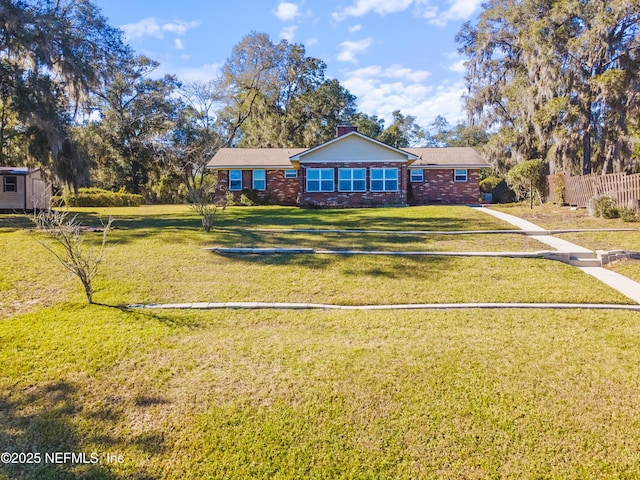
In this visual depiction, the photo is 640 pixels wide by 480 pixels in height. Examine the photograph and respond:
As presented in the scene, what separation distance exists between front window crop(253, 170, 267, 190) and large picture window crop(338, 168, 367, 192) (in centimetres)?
502

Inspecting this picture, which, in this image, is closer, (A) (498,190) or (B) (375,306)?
(B) (375,306)

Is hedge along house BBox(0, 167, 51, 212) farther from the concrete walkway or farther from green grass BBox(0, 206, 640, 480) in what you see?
the concrete walkway

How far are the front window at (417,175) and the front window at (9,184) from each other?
66.7 feet

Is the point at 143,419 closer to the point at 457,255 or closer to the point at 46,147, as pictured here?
the point at 457,255

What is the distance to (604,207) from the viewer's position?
1315 cm

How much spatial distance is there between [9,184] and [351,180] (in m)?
16.6

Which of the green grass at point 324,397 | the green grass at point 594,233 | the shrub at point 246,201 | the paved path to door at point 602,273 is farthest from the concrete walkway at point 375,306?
the shrub at point 246,201

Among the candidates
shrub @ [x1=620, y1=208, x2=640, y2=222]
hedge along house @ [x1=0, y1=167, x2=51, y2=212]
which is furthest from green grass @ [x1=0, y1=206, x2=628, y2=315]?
hedge along house @ [x1=0, y1=167, x2=51, y2=212]

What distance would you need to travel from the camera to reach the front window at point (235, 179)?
24438 mm

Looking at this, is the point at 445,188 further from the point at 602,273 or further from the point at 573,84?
the point at 602,273

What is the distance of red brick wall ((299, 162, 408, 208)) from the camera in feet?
71.4

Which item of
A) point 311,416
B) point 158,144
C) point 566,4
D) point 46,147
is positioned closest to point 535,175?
point 566,4

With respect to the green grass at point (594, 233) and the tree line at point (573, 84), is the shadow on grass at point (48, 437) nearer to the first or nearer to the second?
the green grass at point (594, 233)

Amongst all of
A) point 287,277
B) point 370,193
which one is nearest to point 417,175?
point 370,193
